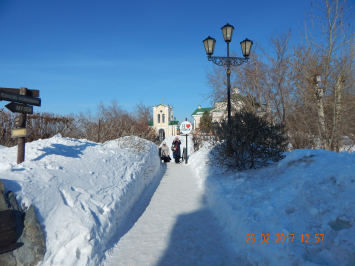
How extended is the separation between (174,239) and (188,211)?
161 centimetres

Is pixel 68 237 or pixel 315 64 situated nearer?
pixel 68 237

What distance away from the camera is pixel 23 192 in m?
3.71

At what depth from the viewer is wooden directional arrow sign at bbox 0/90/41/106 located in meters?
4.60

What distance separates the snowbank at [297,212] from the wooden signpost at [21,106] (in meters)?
4.73

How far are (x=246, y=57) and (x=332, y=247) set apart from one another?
25.9 ft

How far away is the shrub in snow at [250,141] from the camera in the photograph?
7207mm

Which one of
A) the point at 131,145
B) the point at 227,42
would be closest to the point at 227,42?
the point at 227,42

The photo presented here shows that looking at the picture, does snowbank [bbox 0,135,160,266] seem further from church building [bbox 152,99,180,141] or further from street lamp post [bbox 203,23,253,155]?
church building [bbox 152,99,180,141]

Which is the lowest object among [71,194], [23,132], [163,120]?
[71,194]

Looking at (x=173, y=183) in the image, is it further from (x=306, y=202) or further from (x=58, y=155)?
(x=306, y=202)

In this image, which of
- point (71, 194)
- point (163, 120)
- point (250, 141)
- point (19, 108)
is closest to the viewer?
point (71, 194)

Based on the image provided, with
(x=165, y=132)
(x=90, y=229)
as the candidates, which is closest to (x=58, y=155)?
(x=90, y=229)

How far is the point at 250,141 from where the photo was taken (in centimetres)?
729

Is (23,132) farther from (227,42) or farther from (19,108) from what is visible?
(227,42)
